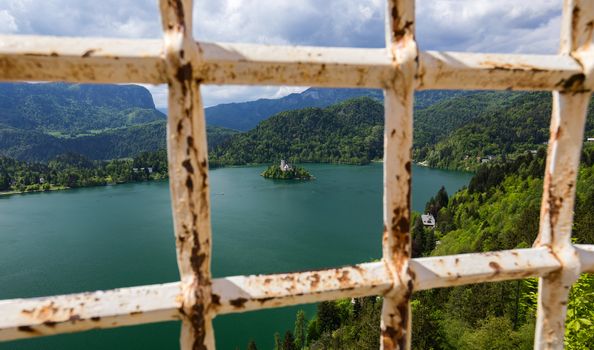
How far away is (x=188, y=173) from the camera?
84cm

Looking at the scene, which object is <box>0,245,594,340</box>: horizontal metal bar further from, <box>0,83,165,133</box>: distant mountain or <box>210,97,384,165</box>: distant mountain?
<box>0,83,165,133</box>: distant mountain

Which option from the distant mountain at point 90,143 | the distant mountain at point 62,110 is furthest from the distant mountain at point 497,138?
the distant mountain at point 62,110

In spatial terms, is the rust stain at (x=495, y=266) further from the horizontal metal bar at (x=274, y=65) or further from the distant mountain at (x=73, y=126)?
the distant mountain at (x=73, y=126)

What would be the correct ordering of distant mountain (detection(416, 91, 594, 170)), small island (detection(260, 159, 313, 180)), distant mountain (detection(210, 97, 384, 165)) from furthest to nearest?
distant mountain (detection(210, 97, 384, 165)) → distant mountain (detection(416, 91, 594, 170)) → small island (detection(260, 159, 313, 180))

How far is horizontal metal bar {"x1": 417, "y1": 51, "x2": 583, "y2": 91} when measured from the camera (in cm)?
93

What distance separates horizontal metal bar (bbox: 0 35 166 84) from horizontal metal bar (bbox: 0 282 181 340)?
51cm

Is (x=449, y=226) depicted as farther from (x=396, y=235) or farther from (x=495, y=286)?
(x=396, y=235)

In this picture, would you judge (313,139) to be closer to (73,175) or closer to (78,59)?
(73,175)

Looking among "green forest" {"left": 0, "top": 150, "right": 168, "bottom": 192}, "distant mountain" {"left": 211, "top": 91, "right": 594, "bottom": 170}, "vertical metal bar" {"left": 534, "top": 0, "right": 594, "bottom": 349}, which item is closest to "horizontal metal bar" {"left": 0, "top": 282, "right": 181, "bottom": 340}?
"vertical metal bar" {"left": 534, "top": 0, "right": 594, "bottom": 349}

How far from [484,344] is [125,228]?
28866 mm

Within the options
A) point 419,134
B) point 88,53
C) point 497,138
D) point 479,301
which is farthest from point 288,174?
point 88,53

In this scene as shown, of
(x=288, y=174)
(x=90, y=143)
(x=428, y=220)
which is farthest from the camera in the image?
(x=90, y=143)

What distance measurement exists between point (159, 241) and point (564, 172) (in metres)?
29.9

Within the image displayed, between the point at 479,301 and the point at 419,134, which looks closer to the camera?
the point at 479,301
